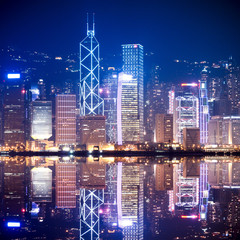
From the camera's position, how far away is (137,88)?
14938cm

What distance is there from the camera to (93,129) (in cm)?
12962

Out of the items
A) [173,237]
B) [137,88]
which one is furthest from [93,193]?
[137,88]

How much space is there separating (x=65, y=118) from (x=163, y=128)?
106ft

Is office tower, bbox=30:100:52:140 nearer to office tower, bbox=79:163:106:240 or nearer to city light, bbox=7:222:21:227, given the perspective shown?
office tower, bbox=79:163:106:240

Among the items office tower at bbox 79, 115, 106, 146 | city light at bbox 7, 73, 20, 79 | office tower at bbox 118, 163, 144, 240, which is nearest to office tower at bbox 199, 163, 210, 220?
office tower at bbox 118, 163, 144, 240

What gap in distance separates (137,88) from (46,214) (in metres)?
136

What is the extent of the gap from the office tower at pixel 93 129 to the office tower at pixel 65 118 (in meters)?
13.3

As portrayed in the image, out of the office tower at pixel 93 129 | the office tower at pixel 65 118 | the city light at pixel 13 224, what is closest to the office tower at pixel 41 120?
the office tower at pixel 65 118

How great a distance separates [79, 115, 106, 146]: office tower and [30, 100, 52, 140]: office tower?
22.6 metres

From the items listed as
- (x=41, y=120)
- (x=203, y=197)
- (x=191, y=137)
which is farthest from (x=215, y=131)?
(x=203, y=197)

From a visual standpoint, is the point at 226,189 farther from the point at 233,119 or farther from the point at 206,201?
the point at 233,119

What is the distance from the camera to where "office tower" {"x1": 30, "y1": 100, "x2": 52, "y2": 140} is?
14862 centimetres

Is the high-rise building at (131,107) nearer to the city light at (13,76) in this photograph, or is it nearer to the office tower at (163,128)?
the office tower at (163,128)

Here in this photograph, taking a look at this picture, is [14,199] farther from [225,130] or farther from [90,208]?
[225,130]
